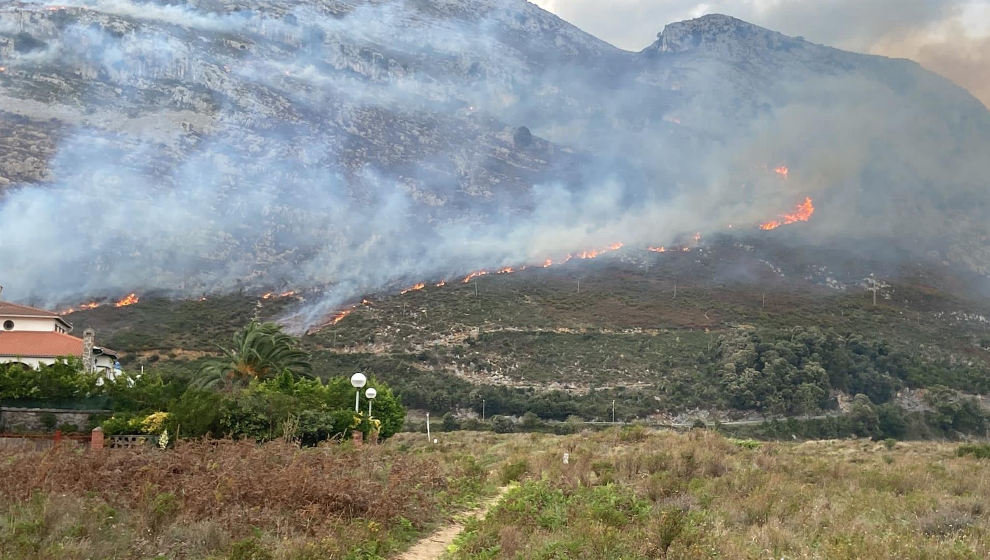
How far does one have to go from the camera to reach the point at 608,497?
35.9 ft

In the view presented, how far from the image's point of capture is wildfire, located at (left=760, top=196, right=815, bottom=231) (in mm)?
139750

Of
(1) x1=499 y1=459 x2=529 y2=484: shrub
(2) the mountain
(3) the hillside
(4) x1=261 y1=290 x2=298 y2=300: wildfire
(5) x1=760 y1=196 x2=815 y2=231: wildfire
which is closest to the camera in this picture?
(1) x1=499 y1=459 x2=529 y2=484: shrub

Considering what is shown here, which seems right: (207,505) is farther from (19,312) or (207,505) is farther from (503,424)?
(503,424)

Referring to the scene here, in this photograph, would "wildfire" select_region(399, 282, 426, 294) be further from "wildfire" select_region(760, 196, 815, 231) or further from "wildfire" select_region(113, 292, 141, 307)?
"wildfire" select_region(760, 196, 815, 231)

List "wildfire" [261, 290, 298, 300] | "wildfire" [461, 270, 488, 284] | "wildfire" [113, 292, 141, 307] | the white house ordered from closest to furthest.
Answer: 1. the white house
2. "wildfire" [113, 292, 141, 307]
3. "wildfire" [261, 290, 298, 300]
4. "wildfire" [461, 270, 488, 284]

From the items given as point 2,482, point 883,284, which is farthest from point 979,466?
point 883,284

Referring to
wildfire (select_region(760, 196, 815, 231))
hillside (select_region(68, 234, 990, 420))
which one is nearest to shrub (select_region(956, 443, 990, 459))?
hillside (select_region(68, 234, 990, 420))

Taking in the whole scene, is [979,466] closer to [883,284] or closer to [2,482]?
[2,482]

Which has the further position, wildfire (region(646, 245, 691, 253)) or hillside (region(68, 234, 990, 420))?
wildfire (region(646, 245, 691, 253))

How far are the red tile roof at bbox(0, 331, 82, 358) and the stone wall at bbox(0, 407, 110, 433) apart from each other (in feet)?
50.5

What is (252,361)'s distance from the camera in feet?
97.0

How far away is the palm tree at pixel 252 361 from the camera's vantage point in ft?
95.4

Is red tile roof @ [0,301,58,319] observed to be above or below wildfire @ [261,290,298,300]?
below

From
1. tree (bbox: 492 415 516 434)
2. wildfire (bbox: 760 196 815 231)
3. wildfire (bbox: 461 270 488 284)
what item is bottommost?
tree (bbox: 492 415 516 434)
